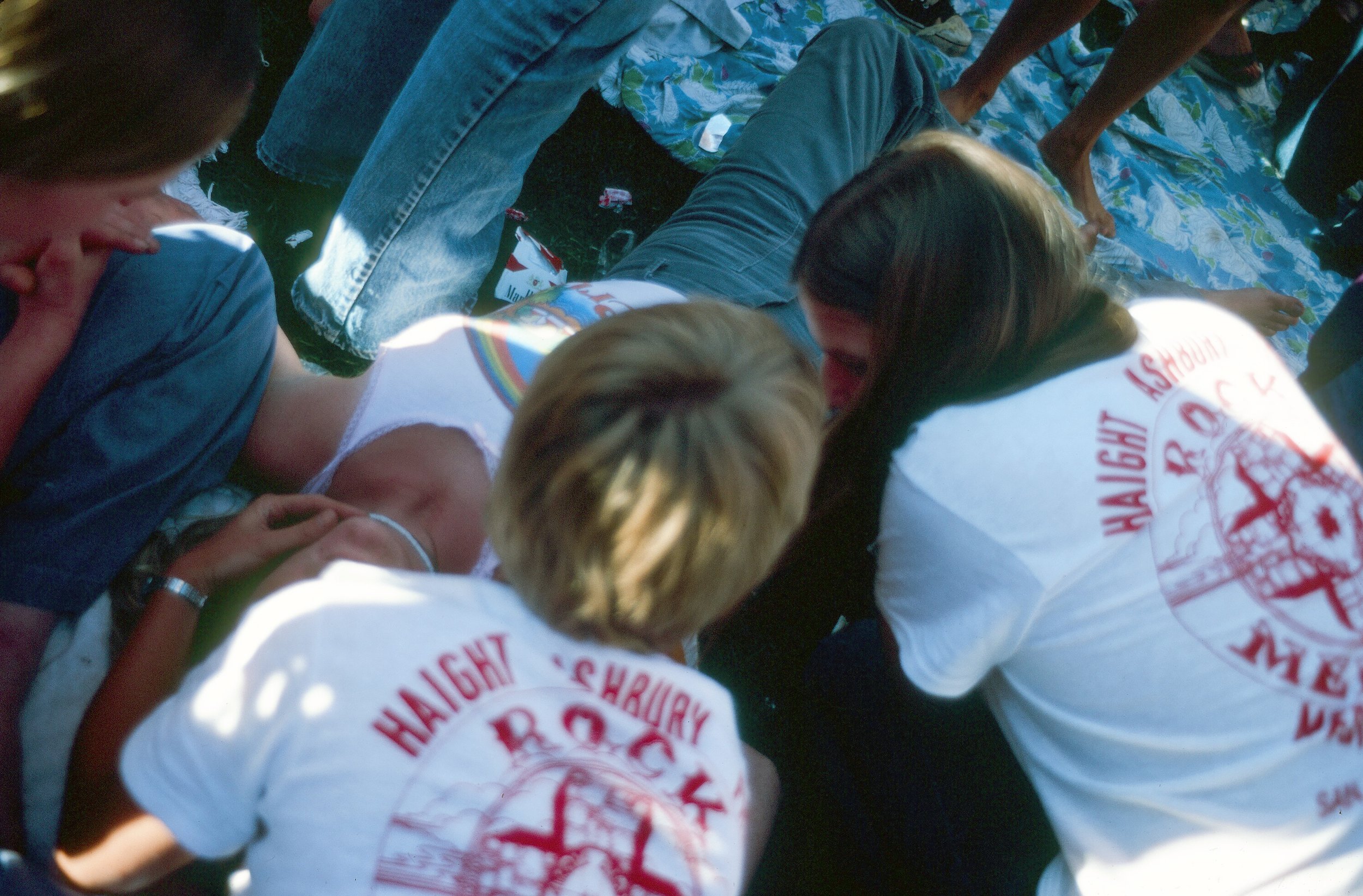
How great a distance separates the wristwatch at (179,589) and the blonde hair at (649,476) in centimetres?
54

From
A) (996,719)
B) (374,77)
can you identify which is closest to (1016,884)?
(996,719)

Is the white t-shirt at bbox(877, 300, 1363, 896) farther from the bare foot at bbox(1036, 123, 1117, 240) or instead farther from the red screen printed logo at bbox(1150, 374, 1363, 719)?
the bare foot at bbox(1036, 123, 1117, 240)

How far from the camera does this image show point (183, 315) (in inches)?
50.9

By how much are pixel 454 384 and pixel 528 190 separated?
1.46 m

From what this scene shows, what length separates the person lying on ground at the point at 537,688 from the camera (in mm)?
831

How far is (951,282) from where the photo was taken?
1.29 metres

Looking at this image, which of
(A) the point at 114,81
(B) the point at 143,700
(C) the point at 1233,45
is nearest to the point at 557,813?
(B) the point at 143,700

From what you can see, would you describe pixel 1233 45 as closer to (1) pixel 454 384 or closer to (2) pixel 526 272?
(2) pixel 526 272

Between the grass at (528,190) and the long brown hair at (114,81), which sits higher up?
the long brown hair at (114,81)

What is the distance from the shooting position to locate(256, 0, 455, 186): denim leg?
2057 mm

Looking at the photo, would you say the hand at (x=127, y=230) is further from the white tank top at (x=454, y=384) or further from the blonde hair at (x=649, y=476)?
the blonde hair at (x=649, y=476)

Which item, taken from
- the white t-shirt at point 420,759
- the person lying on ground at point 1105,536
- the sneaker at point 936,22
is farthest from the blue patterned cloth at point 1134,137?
the white t-shirt at point 420,759

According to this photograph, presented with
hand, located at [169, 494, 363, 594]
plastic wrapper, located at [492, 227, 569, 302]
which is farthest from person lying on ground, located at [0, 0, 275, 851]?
plastic wrapper, located at [492, 227, 569, 302]

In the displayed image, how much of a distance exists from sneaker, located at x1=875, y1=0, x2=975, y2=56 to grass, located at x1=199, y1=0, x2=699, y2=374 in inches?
49.4
